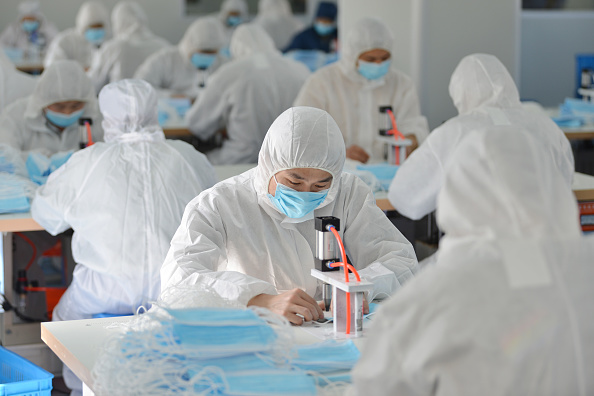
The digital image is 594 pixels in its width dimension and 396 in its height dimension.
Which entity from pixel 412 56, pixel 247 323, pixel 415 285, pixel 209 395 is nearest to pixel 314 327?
pixel 247 323

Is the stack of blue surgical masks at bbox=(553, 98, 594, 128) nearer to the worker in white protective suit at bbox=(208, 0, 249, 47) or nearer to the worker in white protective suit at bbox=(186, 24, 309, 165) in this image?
the worker in white protective suit at bbox=(186, 24, 309, 165)

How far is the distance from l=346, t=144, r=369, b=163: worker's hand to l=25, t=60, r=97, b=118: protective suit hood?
1.27 m

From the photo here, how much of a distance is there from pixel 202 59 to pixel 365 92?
2.35 metres

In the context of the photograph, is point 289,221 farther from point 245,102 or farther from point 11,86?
point 11,86

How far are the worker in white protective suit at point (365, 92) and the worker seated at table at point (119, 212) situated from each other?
1336 mm

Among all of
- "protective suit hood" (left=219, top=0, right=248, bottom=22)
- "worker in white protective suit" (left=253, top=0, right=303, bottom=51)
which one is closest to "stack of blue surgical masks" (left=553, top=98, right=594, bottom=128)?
"worker in white protective suit" (left=253, top=0, right=303, bottom=51)

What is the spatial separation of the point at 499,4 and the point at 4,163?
9.74 ft

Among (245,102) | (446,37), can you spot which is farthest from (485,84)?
(245,102)

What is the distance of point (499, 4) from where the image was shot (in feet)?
15.6

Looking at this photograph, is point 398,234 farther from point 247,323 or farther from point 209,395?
point 209,395

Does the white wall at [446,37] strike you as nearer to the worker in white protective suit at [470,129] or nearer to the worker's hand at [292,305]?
the worker in white protective suit at [470,129]

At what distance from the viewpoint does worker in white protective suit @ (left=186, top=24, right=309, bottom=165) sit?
4.70 meters

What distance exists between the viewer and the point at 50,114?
3674mm

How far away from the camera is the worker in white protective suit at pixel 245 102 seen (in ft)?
15.4
